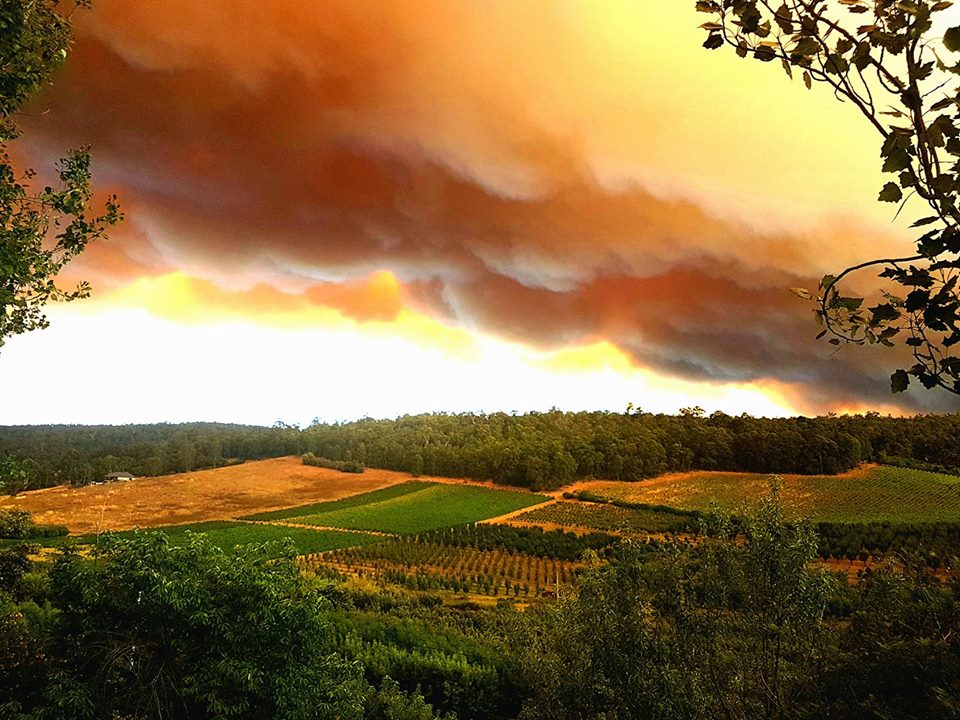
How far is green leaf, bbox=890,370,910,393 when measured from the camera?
262cm

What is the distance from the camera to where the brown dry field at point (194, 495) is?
299ft

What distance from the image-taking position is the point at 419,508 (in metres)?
106

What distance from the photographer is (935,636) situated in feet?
28.7

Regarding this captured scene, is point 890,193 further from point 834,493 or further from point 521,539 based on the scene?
point 834,493

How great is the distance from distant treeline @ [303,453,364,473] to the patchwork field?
21979 millimetres

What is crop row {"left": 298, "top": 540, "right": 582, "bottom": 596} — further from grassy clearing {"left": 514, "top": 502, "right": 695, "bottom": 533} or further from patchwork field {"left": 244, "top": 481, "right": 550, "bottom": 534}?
grassy clearing {"left": 514, "top": 502, "right": 695, "bottom": 533}

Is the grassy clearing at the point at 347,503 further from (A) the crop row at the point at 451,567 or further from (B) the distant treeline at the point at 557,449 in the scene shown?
(A) the crop row at the point at 451,567

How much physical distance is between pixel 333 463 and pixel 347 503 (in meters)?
34.4

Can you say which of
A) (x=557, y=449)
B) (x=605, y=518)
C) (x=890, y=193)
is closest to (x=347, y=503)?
(x=557, y=449)

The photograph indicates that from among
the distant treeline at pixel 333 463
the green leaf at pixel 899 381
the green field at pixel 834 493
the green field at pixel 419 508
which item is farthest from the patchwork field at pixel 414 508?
the green leaf at pixel 899 381

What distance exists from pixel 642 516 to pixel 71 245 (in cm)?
9317

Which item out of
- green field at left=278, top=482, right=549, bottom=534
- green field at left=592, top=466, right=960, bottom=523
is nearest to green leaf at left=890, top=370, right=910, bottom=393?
green field at left=278, top=482, right=549, bottom=534

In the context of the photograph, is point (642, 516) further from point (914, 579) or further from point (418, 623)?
point (914, 579)

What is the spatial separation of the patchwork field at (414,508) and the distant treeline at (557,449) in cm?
1307
